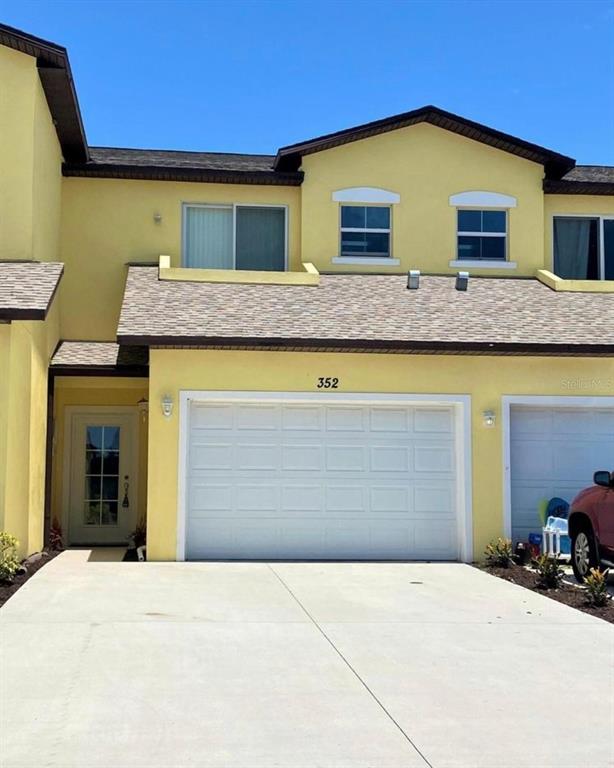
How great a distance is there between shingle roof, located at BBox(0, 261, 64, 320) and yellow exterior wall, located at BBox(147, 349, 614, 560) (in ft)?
6.32

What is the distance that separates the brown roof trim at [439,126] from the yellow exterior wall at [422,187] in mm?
137

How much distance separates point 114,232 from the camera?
58.1 ft

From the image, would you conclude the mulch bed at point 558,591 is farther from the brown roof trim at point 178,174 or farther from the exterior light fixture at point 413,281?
the brown roof trim at point 178,174

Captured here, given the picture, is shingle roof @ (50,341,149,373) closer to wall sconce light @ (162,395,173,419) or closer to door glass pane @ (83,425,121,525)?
wall sconce light @ (162,395,173,419)

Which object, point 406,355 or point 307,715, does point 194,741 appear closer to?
point 307,715

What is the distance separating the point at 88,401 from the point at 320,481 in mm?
5118

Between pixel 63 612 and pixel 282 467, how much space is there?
5.22 meters

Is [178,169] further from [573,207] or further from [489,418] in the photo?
[573,207]

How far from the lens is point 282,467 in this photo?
47.2 ft

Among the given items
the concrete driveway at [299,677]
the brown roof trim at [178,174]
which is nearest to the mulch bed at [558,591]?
the concrete driveway at [299,677]

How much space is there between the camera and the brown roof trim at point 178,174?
57.6ft

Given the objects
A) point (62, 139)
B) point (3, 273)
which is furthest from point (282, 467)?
point (62, 139)

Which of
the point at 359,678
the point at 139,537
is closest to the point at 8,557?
the point at 139,537

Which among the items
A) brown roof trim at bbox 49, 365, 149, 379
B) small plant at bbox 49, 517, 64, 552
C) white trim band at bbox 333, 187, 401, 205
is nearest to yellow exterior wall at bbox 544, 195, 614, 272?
white trim band at bbox 333, 187, 401, 205
